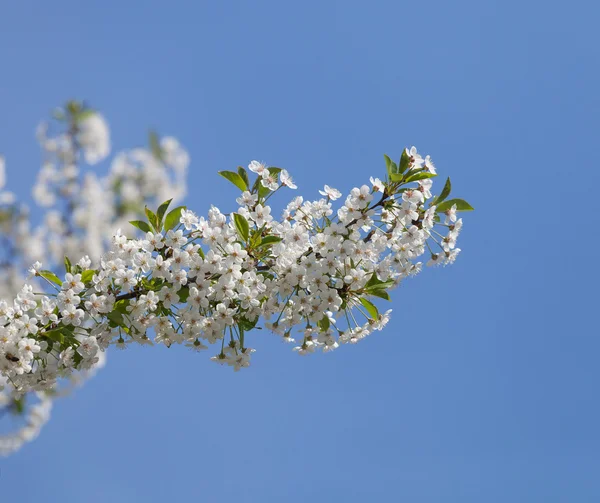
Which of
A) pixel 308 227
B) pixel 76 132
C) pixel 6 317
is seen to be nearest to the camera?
pixel 6 317

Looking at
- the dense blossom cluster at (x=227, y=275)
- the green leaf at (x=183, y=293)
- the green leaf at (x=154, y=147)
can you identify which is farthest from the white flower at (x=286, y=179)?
the green leaf at (x=154, y=147)

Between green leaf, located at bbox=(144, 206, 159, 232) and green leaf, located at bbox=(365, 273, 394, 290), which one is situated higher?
green leaf, located at bbox=(144, 206, 159, 232)

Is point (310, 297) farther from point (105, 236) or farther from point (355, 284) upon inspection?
point (105, 236)

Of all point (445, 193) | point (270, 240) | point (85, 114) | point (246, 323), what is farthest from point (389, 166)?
point (85, 114)

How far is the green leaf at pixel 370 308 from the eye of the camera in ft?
13.9

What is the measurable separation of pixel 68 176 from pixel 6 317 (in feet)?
29.3

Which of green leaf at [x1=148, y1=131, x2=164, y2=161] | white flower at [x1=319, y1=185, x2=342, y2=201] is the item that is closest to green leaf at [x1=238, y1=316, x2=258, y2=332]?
white flower at [x1=319, y1=185, x2=342, y2=201]

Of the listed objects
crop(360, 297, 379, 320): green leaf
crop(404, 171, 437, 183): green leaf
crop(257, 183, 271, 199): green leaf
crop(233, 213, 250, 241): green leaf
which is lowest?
crop(360, 297, 379, 320): green leaf

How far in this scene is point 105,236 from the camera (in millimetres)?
12078

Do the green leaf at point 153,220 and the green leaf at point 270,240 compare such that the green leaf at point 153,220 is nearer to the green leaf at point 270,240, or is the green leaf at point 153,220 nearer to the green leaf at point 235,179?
the green leaf at point 235,179

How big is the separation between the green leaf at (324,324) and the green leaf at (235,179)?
1056mm

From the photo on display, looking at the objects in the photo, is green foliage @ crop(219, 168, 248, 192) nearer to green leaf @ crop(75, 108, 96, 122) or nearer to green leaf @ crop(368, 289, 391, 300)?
green leaf @ crop(368, 289, 391, 300)

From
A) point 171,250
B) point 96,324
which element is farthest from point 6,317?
point 171,250

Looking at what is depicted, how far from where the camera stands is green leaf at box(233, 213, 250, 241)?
389 centimetres
